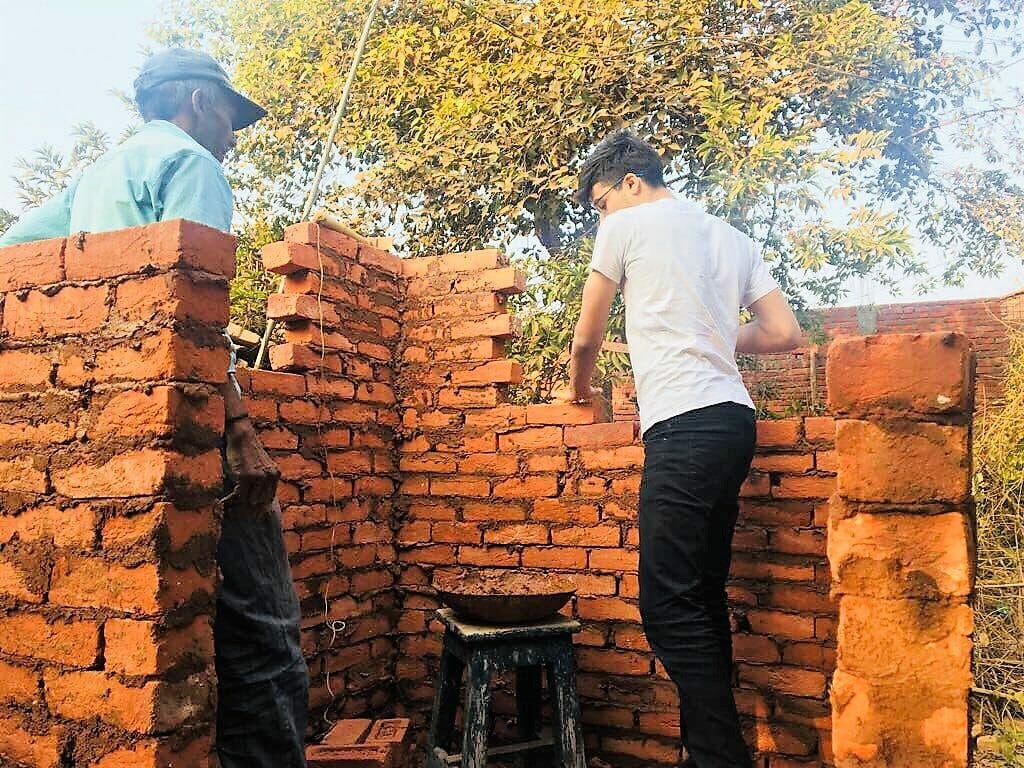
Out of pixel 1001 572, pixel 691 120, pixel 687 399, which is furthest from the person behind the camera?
pixel 691 120

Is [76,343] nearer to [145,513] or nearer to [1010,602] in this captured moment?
[145,513]

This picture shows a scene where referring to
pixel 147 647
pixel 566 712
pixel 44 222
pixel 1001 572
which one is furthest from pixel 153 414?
pixel 1001 572

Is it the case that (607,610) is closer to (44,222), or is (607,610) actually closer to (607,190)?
(607,190)

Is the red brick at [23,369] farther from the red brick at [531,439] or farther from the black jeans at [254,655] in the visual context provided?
the red brick at [531,439]

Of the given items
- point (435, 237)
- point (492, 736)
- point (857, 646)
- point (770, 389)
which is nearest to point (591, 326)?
point (857, 646)

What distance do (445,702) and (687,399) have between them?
1590 mm

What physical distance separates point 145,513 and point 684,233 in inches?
70.7

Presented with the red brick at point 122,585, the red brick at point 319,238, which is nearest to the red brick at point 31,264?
the red brick at point 122,585

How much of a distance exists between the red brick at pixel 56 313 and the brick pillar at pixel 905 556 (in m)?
1.73

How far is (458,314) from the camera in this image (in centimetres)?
362

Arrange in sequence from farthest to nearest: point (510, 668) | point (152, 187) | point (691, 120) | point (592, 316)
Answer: point (691, 120), point (510, 668), point (592, 316), point (152, 187)

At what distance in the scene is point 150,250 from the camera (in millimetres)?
1750

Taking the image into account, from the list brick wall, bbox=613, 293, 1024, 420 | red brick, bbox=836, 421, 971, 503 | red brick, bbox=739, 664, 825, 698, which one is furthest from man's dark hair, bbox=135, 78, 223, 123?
brick wall, bbox=613, 293, 1024, 420

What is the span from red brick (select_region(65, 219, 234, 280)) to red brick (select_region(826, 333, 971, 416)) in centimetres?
143
